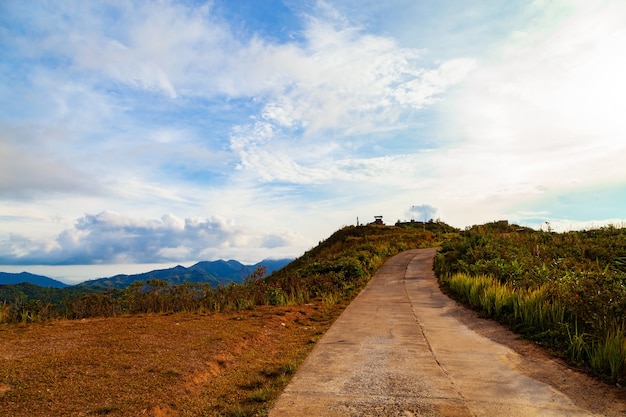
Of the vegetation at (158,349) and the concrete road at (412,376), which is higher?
the vegetation at (158,349)

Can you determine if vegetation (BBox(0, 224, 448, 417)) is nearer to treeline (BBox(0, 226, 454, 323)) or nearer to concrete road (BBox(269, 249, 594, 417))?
treeline (BBox(0, 226, 454, 323))

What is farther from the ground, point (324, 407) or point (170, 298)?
point (170, 298)

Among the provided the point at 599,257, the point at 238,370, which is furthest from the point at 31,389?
the point at 599,257

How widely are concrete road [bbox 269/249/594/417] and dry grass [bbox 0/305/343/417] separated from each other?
0.49 metres

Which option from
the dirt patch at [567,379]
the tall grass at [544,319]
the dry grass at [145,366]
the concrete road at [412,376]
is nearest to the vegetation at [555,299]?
the tall grass at [544,319]

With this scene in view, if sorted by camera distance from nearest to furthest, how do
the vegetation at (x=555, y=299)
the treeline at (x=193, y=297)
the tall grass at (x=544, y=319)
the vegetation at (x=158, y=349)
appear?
1. the vegetation at (x=158, y=349)
2. the tall grass at (x=544, y=319)
3. the vegetation at (x=555, y=299)
4. the treeline at (x=193, y=297)

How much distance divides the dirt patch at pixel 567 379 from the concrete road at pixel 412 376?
17 cm

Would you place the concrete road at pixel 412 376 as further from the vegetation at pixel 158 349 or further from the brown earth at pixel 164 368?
the vegetation at pixel 158 349

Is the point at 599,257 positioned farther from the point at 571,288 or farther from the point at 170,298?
the point at 170,298

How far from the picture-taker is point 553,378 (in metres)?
6.12

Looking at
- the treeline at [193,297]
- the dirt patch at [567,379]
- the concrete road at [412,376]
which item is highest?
the treeline at [193,297]

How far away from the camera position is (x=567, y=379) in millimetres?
6086

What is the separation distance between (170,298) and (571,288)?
1080 cm

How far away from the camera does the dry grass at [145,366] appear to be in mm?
4871
